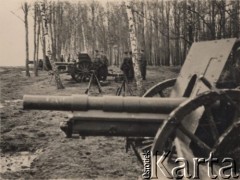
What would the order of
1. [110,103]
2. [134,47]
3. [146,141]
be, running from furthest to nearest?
[134,47]
[146,141]
[110,103]

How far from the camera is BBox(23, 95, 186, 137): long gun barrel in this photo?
371 cm

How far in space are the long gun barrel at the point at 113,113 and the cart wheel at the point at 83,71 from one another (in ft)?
46.8

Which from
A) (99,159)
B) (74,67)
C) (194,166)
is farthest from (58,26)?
(194,166)

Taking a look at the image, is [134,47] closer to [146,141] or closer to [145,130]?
[146,141]

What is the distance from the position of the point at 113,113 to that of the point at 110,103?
10 centimetres

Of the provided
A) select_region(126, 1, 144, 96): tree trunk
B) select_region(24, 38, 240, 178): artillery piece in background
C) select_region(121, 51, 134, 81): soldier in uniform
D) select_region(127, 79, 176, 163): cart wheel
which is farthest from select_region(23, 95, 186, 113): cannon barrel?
select_region(121, 51, 134, 81): soldier in uniform

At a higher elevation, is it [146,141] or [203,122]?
[203,122]

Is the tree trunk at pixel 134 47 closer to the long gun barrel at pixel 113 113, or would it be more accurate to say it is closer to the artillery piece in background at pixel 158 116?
the artillery piece in background at pixel 158 116

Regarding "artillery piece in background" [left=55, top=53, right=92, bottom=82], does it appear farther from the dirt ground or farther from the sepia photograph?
the dirt ground

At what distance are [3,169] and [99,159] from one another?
4.26 feet

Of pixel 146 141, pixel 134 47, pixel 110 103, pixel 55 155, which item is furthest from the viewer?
pixel 134 47

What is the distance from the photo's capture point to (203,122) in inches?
156

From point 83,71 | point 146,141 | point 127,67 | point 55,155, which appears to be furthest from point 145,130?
point 83,71

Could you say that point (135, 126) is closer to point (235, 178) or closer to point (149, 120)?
point (149, 120)
